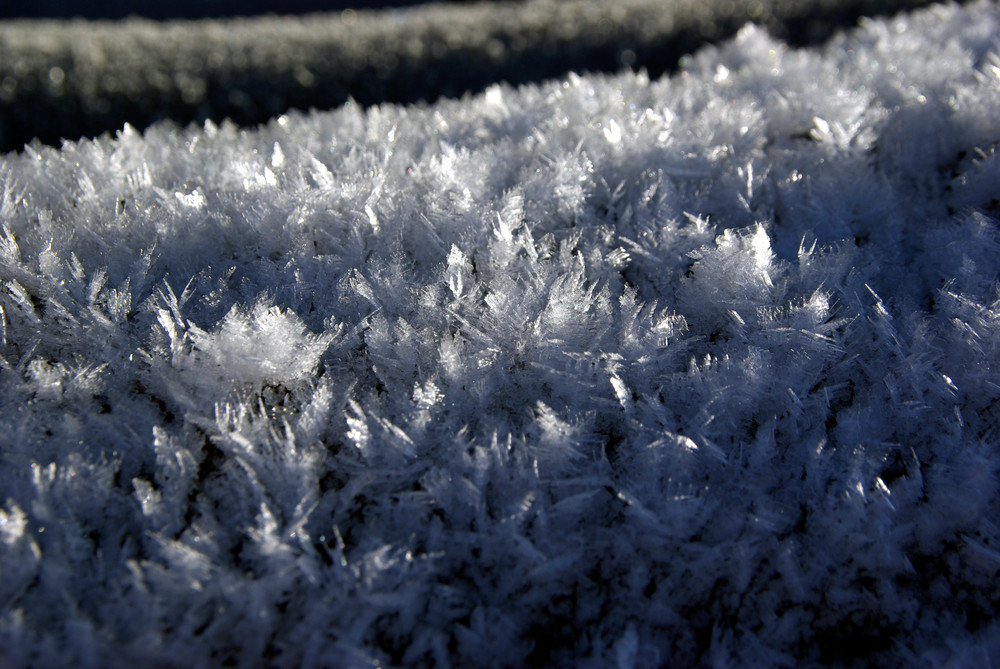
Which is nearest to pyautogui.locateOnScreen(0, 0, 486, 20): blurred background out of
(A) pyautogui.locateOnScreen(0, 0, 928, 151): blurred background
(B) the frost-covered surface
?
(A) pyautogui.locateOnScreen(0, 0, 928, 151): blurred background

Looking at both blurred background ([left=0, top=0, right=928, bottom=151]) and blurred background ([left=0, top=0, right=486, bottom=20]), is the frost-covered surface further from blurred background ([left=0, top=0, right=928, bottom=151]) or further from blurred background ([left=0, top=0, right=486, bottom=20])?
blurred background ([left=0, top=0, right=486, bottom=20])

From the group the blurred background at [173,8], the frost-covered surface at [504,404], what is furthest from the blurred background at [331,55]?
the blurred background at [173,8]

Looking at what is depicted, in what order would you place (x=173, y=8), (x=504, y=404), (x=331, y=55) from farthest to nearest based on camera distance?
(x=173, y=8) < (x=331, y=55) < (x=504, y=404)

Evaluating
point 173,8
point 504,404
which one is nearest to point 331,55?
point 504,404

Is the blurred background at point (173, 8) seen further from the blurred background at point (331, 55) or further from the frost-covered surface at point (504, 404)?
the frost-covered surface at point (504, 404)

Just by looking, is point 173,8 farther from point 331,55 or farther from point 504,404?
point 504,404

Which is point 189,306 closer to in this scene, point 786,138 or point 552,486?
point 552,486
